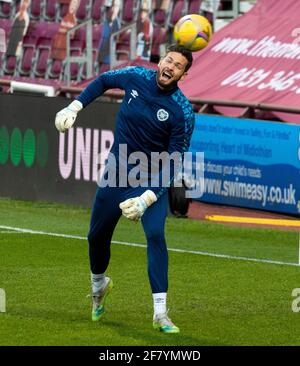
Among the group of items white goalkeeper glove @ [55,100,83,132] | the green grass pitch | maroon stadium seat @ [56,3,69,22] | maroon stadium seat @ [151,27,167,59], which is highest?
maroon stadium seat @ [56,3,69,22]

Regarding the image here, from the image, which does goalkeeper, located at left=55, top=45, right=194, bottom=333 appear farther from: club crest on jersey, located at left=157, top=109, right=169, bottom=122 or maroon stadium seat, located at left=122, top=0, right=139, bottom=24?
maroon stadium seat, located at left=122, top=0, right=139, bottom=24

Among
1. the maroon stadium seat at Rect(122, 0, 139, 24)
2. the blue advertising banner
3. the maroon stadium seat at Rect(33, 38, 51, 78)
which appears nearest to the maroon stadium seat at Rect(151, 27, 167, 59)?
the maroon stadium seat at Rect(122, 0, 139, 24)

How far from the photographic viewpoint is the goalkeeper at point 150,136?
973 cm

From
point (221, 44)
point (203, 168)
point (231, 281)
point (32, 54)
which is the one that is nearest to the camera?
point (231, 281)

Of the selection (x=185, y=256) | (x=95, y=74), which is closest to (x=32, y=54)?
(x=95, y=74)

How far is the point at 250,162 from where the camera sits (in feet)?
60.8

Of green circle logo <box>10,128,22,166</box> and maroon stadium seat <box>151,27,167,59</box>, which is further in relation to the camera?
maroon stadium seat <box>151,27,167,59</box>

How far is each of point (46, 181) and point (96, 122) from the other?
137 centimetres

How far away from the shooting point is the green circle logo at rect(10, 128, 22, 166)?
20.6 m

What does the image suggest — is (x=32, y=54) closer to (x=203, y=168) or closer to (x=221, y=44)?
(x=221, y=44)

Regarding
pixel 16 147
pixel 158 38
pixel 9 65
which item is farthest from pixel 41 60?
pixel 16 147

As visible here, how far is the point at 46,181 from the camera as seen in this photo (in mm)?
20281

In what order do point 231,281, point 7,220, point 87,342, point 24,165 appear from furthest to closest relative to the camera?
point 24,165 → point 7,220 → point 231,281 → point 87,342

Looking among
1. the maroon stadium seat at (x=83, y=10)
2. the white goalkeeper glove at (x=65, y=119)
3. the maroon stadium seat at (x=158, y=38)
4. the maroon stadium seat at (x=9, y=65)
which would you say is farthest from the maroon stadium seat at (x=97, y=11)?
the white goalkeeper glove at (x=65, y=119)
